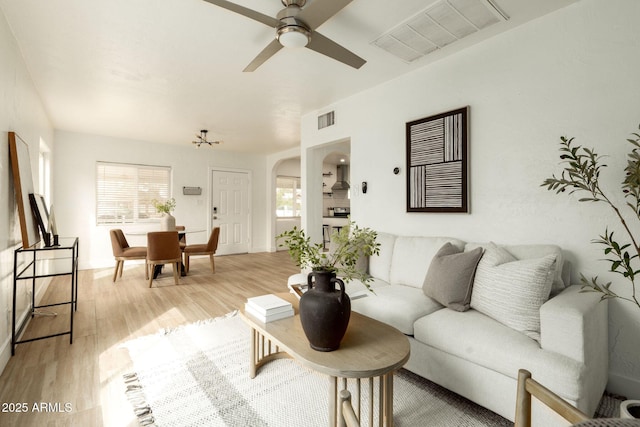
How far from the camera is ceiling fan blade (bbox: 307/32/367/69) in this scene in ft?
6.90

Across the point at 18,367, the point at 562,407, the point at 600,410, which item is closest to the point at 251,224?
the point at 18,367

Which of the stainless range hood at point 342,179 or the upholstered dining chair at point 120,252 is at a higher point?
the stainless range hood at point 342,179

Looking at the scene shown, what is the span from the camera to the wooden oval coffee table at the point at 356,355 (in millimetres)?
1305

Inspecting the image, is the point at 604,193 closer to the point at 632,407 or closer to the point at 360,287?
the point at 632,407

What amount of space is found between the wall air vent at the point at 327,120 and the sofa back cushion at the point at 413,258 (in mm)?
2022

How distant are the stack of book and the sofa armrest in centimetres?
141

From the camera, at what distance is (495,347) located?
1.64 m

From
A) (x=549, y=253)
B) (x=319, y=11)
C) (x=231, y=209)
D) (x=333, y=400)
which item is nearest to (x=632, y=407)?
(x=549, y=253)

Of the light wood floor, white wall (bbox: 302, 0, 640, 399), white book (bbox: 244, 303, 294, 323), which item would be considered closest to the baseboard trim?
white wall (bbox: 302, 0, 640, 399)

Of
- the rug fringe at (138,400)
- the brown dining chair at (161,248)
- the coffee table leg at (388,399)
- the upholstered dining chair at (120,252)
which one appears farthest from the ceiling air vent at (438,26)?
the upholstered dining chair at (120,252)

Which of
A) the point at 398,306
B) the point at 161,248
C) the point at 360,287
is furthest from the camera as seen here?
the point at 161,248

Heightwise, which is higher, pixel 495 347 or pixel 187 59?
pixel 187 59

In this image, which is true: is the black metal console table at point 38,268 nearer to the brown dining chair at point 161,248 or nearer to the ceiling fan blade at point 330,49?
the brown dining chair at point 161,248

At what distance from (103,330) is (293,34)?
3.14m
